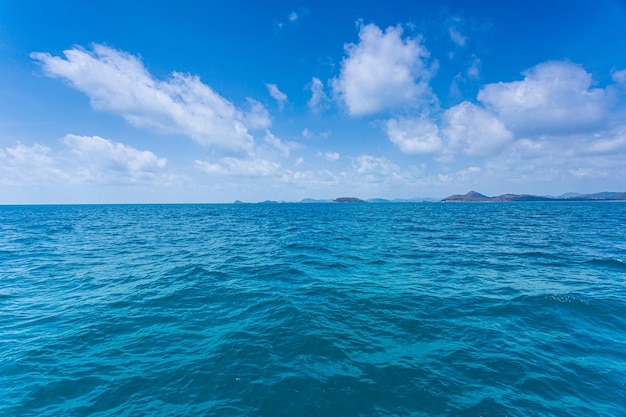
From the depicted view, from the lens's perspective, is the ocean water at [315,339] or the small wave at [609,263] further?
the small wave at [609,263]

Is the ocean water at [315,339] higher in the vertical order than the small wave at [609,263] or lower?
lower

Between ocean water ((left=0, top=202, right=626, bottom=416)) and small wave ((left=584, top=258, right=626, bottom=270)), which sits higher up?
small wave ((left=584, top=258, right=626, bottom=270))

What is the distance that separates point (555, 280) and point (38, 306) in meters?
29.8

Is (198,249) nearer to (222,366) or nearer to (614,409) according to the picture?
(222,366)

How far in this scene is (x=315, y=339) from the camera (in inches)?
390

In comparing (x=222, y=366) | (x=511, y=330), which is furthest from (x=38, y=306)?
(x=511, y=330)

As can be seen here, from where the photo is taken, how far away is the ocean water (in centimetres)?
709

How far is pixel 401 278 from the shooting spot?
1697 centimetres

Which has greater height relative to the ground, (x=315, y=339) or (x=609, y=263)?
(x=609, y=263)

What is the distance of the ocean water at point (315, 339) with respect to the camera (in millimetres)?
7090

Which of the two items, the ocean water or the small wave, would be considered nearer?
the ocean water

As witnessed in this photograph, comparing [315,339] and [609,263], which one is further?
[609,263]

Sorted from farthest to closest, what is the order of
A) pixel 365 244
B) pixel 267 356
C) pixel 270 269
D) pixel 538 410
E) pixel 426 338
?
1. pixel 365 244
2. pixel 270 269
3. pixel 426 338
4. pixel 267 356
5. pixel 538 410

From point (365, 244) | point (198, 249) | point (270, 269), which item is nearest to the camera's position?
point (270, 269)
